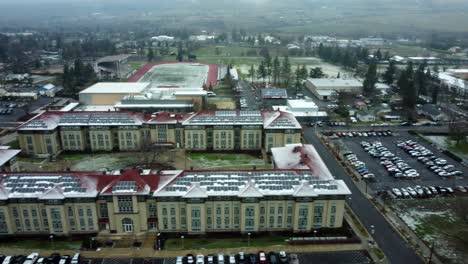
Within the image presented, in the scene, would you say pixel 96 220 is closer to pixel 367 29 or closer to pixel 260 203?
→ pixel 260 203

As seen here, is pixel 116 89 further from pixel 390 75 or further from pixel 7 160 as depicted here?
pixel 390 75

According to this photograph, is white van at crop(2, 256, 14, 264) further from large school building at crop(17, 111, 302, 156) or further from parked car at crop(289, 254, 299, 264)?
large school building at crop(17, 111, 302, 156)

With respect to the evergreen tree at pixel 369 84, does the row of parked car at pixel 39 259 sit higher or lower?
lower

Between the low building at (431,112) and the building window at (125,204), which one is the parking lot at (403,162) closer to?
the low building at (431,112)

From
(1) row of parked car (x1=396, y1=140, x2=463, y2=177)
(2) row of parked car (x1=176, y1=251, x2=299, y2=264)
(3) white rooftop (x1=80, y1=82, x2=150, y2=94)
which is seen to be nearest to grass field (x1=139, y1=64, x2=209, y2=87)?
(3) white rooftop (x1=80, y1=82, x2=150, y2=94)

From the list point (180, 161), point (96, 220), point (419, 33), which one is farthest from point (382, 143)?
point (419, 33)

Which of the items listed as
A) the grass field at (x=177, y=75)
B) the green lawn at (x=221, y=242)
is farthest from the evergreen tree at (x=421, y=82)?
the green lawn at (x=221, y=242)

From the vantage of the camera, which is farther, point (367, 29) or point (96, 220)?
point (367, 29)
